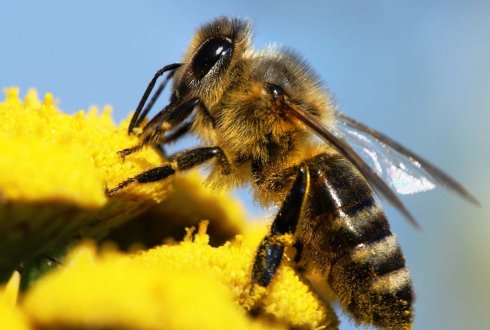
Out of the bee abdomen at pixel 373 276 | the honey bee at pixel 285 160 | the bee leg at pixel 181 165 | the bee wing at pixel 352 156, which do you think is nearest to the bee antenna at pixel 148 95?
the honey bee at pixel 285 160

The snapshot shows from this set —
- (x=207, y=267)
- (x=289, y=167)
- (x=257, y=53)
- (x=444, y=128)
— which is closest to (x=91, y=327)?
(x=207, y=267)

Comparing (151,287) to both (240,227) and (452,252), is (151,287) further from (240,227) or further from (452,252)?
(452,252)

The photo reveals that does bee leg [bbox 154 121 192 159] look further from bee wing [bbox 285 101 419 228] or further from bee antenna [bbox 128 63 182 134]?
bee wing [bbox 285 101 419 228]

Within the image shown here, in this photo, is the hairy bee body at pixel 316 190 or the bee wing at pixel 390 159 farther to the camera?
the bee wing at pixel 390 159

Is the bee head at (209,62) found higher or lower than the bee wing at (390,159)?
higher

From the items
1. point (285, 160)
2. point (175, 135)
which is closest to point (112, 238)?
point (175, 135)

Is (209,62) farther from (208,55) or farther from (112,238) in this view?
(112,238)

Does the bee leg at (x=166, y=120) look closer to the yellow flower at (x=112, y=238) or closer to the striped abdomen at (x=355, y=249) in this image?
the yellow flower at (x=112, y=238)
